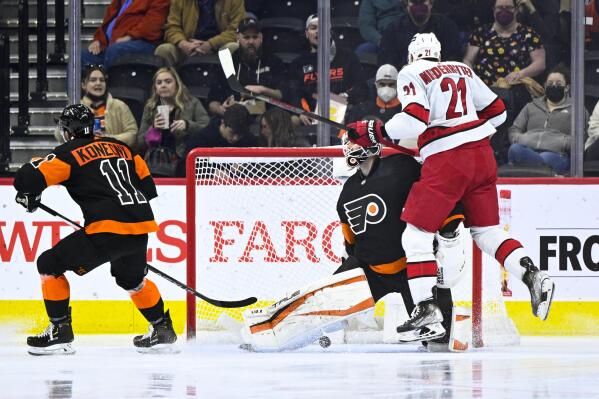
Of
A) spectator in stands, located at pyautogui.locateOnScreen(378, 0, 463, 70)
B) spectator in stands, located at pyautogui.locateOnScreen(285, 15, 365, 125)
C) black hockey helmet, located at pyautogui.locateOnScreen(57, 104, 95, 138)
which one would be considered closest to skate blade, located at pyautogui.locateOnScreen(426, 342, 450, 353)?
black hockey helmet, located at pyautogui.locateOnScreen(57, 104, 95, 138)

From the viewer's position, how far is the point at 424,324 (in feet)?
16.8

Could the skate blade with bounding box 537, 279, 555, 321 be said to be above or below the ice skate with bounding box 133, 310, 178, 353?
above

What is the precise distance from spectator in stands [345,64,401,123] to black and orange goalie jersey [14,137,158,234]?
209cm

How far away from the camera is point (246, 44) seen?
7234 millimetres

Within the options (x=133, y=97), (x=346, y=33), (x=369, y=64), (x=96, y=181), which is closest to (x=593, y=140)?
(x=369, y=64)

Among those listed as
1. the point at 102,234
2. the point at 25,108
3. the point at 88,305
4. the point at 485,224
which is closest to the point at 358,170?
the point at 485,224

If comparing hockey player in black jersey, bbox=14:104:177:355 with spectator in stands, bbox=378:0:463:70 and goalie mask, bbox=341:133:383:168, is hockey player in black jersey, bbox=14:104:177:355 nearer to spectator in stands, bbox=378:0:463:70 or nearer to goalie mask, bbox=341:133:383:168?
goalie mask, bbox=341:133:383:168

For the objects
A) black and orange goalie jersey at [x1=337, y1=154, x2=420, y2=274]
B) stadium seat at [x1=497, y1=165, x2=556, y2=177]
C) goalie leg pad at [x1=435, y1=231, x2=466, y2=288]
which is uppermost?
stadium seat at [x1=497, y1=165, x2=556, y2=177]

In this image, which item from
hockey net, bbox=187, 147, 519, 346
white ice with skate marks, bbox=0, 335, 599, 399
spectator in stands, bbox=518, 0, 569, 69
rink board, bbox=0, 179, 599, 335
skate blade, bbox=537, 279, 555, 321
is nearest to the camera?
white ice with skate marks, bbox=0, 335, 599, 399

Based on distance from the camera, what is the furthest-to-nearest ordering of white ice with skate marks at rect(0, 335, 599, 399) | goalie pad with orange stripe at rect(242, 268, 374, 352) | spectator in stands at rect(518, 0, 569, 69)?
spectator in stands at rect(518, 0, 569, 69) < goalie pad with orange stripe at rect(242, 268, 374, 352) < white ice with skate marks at rect(0, 335, 599, 399)

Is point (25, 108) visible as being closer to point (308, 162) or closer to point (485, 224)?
point (308, 162)

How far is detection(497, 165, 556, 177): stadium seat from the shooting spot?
22.6 ft

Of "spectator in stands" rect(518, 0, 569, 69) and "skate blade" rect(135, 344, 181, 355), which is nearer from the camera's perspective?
"skate blade" rect(135, 344, 181, 355)

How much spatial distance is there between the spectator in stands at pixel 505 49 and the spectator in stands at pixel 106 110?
1.80m
